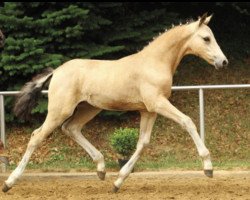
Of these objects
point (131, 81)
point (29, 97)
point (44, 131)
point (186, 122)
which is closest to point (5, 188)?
point (44, 131)

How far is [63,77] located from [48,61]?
3.87 meters

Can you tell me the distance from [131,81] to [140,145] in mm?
866

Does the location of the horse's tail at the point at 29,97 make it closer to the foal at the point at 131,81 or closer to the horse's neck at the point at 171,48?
the foal at the point at 131,81

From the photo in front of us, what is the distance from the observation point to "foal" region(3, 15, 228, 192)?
24.3ft

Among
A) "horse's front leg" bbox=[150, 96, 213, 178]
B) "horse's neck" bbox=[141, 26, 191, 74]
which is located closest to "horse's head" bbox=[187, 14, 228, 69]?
"horse's neck" bbox=[141, 26, 191, 74]

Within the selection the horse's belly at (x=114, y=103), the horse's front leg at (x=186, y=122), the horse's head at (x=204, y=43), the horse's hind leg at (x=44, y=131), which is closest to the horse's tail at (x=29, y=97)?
the horse's hind leg at (x=44, y=131)

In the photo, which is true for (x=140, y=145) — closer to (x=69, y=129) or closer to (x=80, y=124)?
(x=80, y=124)

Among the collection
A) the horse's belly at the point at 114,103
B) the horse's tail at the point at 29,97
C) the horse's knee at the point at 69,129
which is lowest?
the horse's knee at the point at 69,129

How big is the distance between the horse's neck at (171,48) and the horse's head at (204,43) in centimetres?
11

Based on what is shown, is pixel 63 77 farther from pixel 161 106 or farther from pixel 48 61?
pixel 48 61

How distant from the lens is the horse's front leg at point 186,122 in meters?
6.95

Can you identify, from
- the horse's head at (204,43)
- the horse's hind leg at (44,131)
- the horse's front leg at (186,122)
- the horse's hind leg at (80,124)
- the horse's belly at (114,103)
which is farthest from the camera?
the horse's hind leg at (80,124)

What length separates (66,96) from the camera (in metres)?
7.71

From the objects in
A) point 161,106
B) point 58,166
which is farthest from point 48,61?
point 161,106
